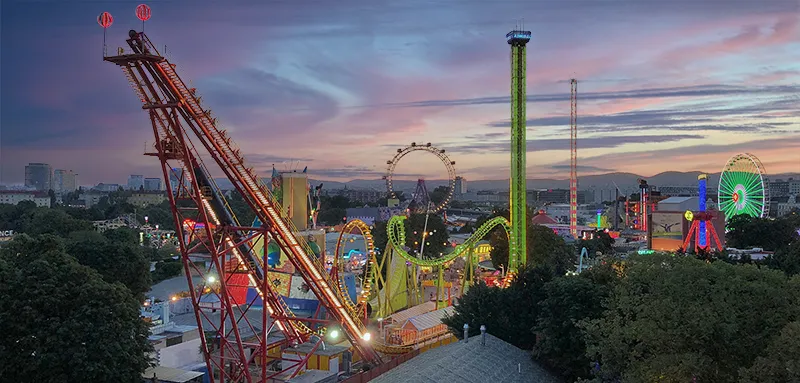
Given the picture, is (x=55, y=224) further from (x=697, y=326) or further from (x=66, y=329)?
(x=697, y=326)

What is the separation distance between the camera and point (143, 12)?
1565cm

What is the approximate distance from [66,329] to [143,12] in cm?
861

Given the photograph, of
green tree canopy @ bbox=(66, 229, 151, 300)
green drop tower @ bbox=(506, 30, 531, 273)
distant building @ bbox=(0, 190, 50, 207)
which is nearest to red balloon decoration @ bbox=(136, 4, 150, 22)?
green tree canopy @ bbox=(66, 229, 151, 300)

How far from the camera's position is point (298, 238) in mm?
19547

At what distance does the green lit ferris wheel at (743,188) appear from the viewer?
60.0 meters

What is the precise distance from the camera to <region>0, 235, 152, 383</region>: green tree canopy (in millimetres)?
16719

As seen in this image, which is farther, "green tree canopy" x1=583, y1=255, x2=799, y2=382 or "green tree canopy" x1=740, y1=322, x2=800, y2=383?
"green tree canopy" x1=583, y1=255, x2=799, y2=382

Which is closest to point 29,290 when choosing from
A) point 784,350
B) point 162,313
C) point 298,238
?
point 298,238

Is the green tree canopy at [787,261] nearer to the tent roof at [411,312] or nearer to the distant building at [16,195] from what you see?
the tent roof at [411,312]

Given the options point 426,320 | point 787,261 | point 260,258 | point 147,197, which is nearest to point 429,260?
point 426,320

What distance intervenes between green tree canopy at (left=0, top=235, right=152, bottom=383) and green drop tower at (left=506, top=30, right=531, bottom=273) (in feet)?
82.0

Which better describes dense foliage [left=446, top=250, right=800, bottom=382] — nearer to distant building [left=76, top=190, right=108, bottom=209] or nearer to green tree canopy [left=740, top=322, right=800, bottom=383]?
green tree canopy [left=740, top=322, right=800, bottom=383]

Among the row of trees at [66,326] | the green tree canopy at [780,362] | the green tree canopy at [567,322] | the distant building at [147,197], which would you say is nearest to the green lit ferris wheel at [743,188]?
the green tree canopy at [567,322]

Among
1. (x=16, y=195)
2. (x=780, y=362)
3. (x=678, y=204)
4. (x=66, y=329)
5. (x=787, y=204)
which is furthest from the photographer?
(x=16, y=195)
